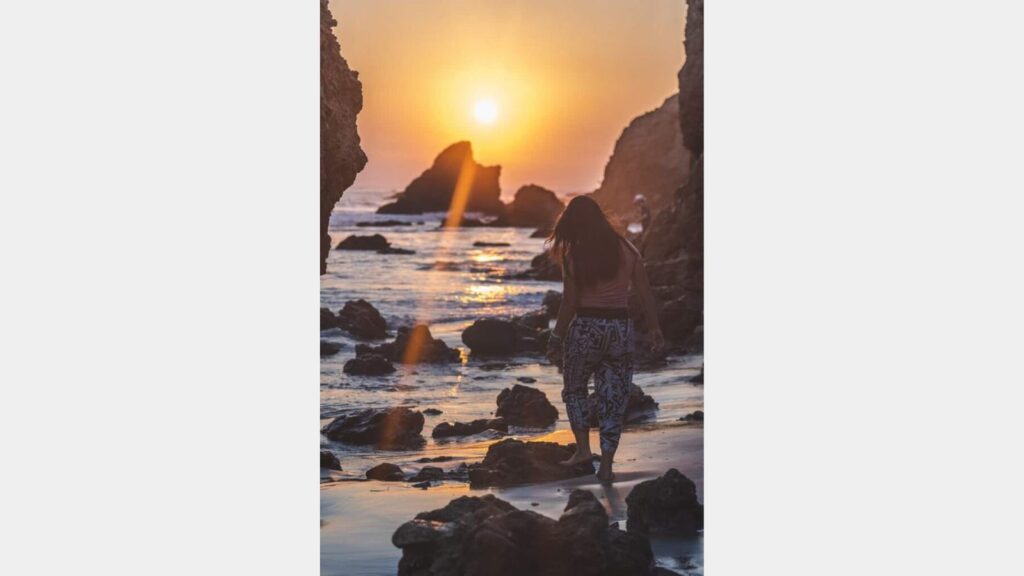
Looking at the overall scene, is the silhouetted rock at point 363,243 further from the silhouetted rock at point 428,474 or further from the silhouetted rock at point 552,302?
the silhouetted rock at point 428,474

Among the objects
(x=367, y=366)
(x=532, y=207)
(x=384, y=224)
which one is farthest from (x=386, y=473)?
(x=532, y=207)

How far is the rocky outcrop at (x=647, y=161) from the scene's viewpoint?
24.9 feet

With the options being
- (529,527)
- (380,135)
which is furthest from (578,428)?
(380,135)

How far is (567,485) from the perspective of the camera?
6.77 m

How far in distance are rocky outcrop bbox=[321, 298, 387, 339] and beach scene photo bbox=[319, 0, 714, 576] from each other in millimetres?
14

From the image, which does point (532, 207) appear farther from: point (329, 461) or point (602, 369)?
point (329, 461)

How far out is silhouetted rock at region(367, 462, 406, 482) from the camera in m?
6.88

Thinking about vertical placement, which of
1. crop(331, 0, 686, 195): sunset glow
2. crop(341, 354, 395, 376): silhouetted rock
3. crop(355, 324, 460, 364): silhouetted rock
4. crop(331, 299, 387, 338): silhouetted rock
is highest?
crop(331, 0, 686, 195): sunset glow

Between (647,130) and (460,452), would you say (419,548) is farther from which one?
(647,130)

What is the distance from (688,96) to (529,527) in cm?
270

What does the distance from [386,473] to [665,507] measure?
1.40 metres

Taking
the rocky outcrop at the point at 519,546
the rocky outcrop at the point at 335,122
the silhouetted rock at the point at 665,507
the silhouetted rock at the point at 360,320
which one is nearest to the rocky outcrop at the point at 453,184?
the rocky outcrop at the point at 335,122

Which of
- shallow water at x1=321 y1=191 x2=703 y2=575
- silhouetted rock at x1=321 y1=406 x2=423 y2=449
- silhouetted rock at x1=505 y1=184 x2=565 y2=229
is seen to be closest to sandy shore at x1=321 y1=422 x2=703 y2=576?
shallow water at x1=321 y1=191 x2=703 y2=575

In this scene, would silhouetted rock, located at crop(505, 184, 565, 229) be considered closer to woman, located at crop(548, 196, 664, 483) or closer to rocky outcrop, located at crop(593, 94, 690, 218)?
rocky outcrop, located at crop(593, 94, 690, 218)
